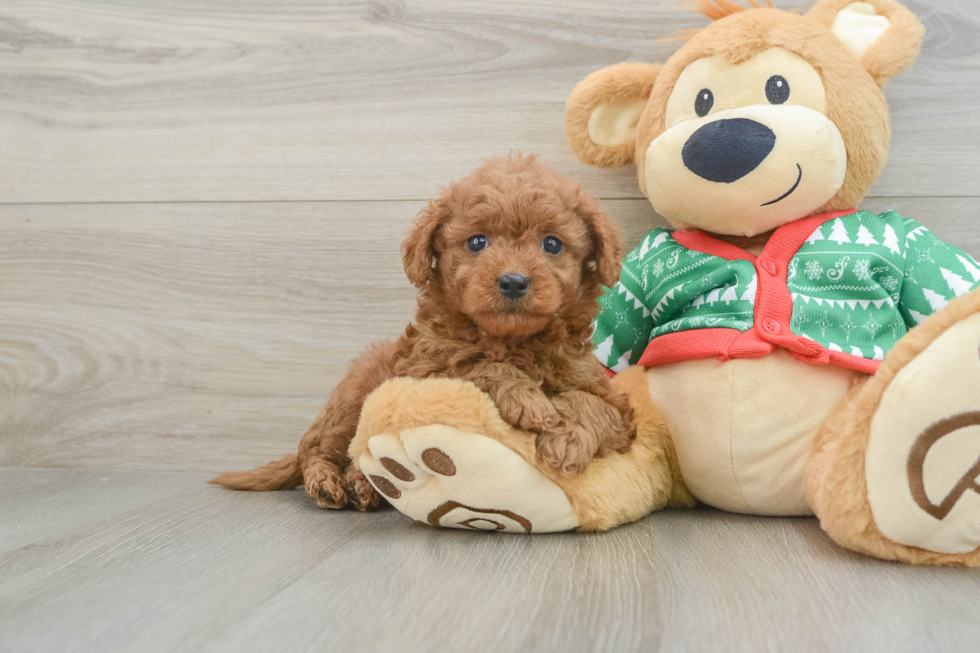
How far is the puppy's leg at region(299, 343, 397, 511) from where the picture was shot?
3.34 feet

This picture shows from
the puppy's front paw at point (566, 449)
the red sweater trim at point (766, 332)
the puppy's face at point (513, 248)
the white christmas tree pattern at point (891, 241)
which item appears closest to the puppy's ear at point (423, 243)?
the puppy's face at point (513, 248)

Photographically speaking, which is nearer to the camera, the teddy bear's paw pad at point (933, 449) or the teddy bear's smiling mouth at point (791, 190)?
the teddy bear's paw pad at point (933, 449)

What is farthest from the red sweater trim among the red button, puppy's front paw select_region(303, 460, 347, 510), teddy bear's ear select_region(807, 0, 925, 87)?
puppy's front paw select_region(303, 460, 347, 510)

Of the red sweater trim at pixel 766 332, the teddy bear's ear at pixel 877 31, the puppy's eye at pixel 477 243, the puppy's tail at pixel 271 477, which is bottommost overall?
the puppy's tail at pixel 271 477

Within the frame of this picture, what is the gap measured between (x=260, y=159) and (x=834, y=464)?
1068 mm

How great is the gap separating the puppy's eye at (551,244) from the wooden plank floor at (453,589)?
346 mm

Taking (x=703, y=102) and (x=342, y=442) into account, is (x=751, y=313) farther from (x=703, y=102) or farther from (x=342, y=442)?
(x=342, y=442)

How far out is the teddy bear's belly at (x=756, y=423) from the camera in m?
0.89

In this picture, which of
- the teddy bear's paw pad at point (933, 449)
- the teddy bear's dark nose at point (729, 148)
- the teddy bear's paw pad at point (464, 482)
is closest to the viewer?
the teddy bear's paw pad at point (933, 449)

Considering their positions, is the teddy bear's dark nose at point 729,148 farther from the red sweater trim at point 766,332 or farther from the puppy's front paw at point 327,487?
the puppy's front paw at point 327,487

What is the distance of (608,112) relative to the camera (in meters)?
1.10

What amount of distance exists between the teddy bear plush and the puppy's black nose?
0.12m

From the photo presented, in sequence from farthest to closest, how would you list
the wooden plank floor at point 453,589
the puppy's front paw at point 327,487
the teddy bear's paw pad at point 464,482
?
the puppy's front paw at point 327,487, the teddy bear's paw pad at point 464,482, the wooden plank floor at point 453,589

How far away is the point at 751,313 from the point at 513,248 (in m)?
0.34
